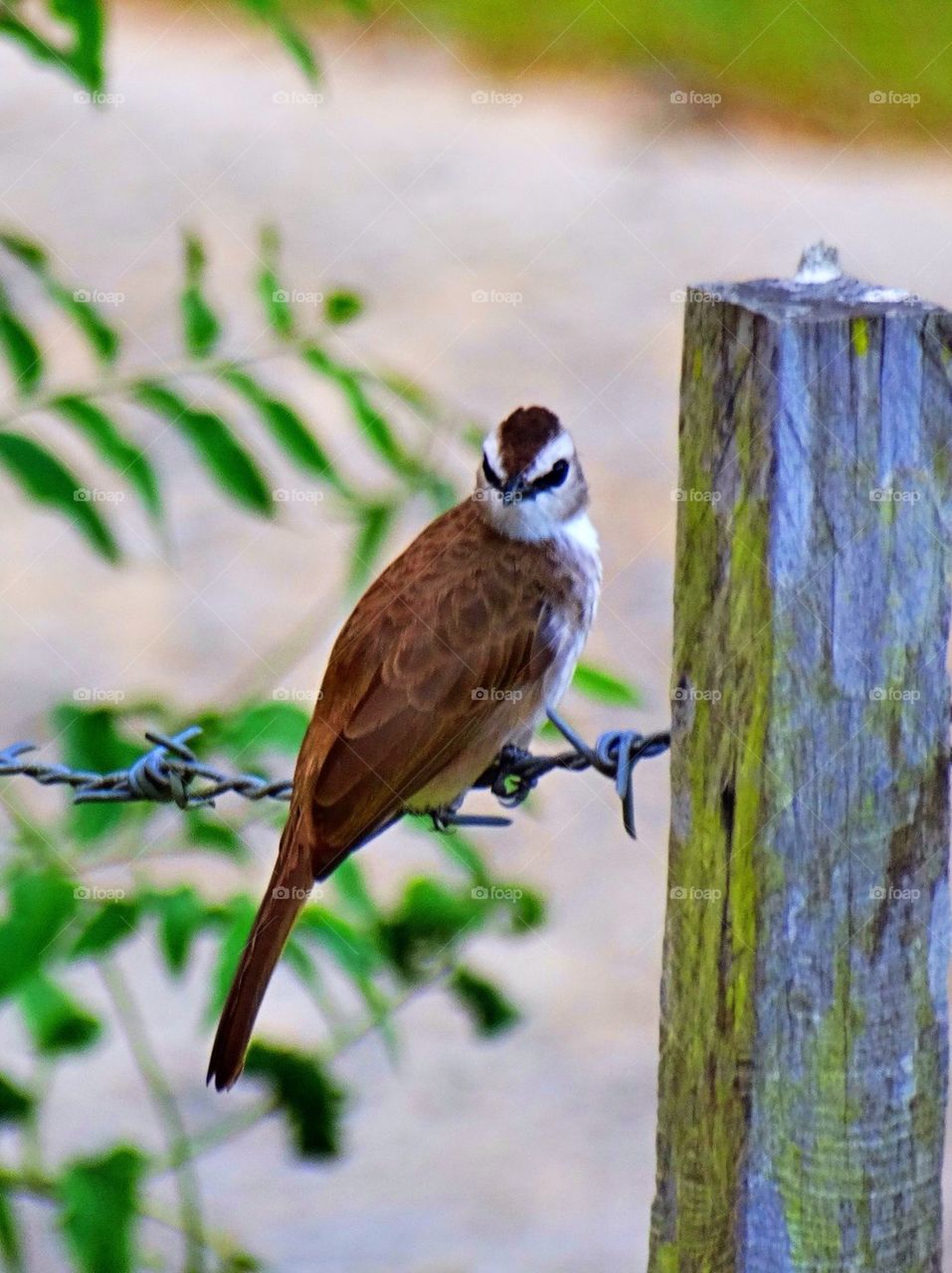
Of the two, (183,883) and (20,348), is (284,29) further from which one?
(183,883)

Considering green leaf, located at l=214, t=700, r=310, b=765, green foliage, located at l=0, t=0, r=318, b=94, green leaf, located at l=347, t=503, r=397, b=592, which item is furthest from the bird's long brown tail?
green foliage, located at l=0, t=0, r=318, b=94

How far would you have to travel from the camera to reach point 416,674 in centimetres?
410

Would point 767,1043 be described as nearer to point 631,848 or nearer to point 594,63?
point 631,848

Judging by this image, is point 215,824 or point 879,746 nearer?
point 879,746

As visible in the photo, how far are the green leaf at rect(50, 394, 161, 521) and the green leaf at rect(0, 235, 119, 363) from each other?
0.10m

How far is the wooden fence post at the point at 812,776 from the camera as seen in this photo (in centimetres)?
239

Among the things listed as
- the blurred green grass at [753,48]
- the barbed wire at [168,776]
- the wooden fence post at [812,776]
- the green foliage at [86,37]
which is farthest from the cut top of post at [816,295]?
the blurred green grass at [753,48]

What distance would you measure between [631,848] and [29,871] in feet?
17.2

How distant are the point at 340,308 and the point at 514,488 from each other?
0.78 meters

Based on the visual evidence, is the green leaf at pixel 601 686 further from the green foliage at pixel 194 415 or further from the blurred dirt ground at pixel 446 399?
the blurred dirt ground at pixel 446 399

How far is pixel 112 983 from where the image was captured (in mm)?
3492

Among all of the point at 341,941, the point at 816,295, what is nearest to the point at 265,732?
the point at 341,941

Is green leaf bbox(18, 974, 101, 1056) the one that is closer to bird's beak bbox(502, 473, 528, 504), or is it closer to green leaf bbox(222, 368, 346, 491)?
green leaf bbox(222, 368, 346, 491)

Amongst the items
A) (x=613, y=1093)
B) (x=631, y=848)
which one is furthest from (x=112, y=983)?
(x=631, y=848)
